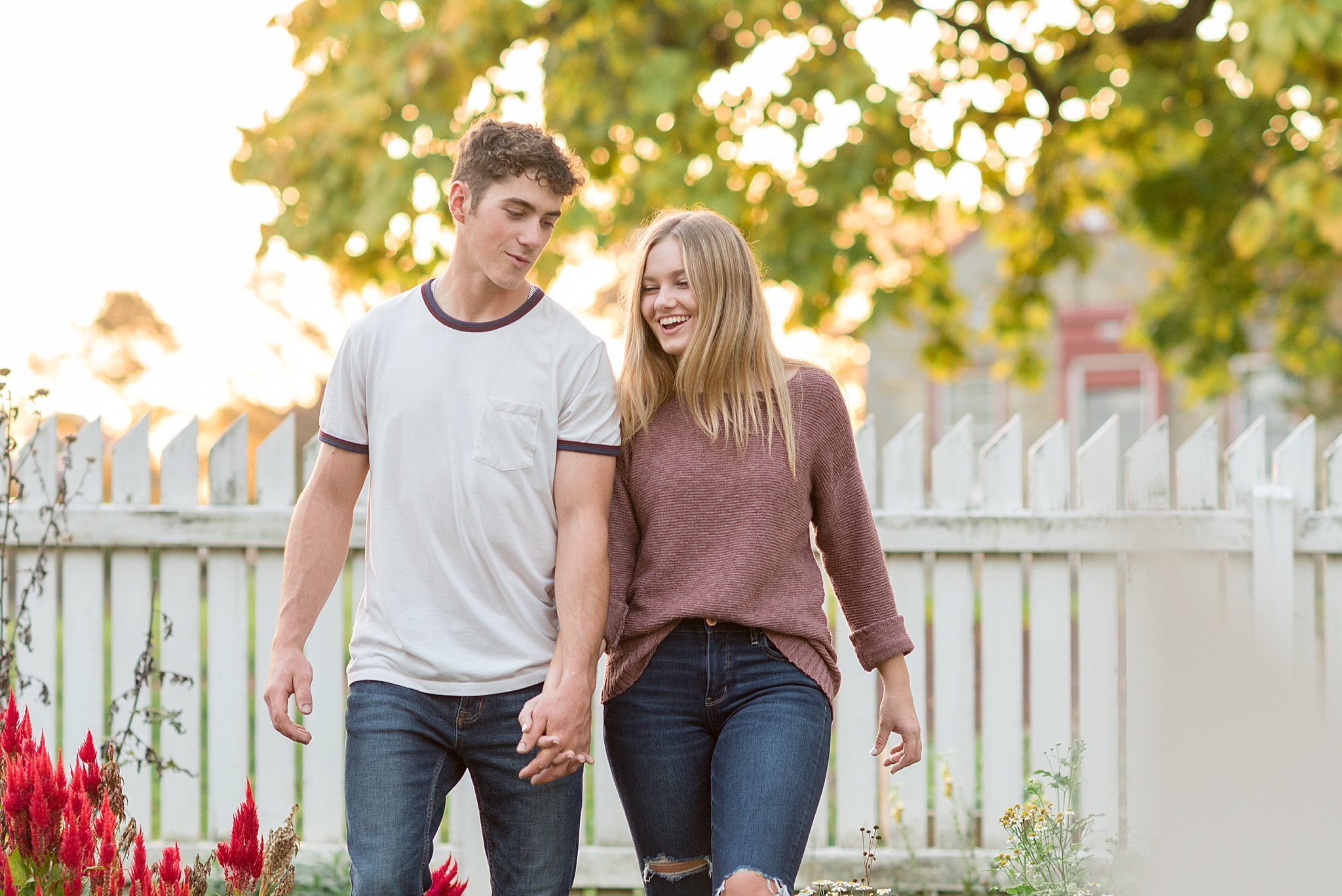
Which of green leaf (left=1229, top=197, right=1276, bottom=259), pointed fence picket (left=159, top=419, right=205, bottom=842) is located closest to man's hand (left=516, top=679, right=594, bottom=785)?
pointed fence picket (left=159, top=419, right=205, bottom=842)

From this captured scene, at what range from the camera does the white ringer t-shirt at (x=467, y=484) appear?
7.50 ft

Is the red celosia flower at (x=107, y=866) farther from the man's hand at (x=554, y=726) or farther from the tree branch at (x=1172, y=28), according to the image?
the tree branch at (x=1172, y=28)

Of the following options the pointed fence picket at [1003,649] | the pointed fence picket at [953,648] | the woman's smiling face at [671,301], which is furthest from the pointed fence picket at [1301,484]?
the woman's smiling face at [671,301]

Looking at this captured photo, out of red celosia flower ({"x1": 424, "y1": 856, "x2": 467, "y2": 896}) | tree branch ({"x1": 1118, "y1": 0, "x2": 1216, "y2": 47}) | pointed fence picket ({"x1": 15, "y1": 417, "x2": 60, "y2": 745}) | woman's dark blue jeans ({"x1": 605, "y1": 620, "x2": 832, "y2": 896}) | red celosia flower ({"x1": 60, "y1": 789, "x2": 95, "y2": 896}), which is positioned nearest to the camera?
red celosia flower ({"x1": 60, "y1": 789, "x2": 95, "y2": 896})

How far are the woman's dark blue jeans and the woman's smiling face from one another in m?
0.56

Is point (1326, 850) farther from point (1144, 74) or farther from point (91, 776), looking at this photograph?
point (1144, 74)

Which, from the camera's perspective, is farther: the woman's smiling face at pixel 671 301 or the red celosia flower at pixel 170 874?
the woman's smiling face at pixel 671 301

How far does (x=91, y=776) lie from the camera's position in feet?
6.33

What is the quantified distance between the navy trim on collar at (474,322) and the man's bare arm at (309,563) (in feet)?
1.08

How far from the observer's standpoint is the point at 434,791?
232 cm

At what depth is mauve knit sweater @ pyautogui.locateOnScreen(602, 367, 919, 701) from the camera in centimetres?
231

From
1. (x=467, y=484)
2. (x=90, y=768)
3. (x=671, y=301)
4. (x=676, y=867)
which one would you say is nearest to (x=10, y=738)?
(x=90, y=768)

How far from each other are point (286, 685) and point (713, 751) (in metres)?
0.84

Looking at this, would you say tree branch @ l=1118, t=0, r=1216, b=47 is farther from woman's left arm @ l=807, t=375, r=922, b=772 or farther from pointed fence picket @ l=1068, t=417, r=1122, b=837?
woman's left arm @ l=807, t=375, r=922, b=772
